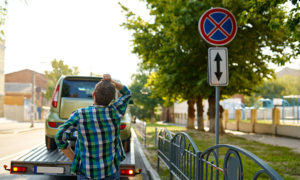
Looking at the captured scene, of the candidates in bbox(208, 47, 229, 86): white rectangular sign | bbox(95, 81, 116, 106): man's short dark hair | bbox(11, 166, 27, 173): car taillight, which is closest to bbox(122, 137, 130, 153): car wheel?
bbox(11, 166, 27, 173): car taillight

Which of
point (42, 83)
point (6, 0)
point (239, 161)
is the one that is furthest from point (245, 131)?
point (42, 83)

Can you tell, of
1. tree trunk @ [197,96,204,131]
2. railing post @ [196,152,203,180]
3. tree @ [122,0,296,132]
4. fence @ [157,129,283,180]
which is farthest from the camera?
tree trunk @ [197,96,204,131]

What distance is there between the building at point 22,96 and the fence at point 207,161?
45894mm

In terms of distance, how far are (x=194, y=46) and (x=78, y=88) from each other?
1245cm

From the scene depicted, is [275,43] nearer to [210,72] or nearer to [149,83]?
[149,83]

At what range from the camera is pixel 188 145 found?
4.89 meters

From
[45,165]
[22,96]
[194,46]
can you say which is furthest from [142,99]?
[45,165]

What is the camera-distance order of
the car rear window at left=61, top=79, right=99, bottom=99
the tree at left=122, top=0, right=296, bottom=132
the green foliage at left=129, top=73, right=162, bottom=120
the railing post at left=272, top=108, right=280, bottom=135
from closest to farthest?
the car rear window at left=61, top=79, right=99, bottom=99
the tree at left=122, top=0, right=296, bottom=132
the railing post at left=272, top=108, right=280, bottom=135
the green foliage at left=129, top=73, right=162, bottom=120

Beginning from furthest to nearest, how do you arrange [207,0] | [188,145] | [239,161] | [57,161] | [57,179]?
[207,0], [57,179], [57,161], [188,145], [239,161]

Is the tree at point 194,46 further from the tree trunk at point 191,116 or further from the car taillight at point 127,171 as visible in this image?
the car taillight at point 127,171

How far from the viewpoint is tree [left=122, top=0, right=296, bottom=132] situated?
16.9m

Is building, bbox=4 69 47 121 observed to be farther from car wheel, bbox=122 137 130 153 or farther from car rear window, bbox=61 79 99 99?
car wheel, bbox=122 137 130 153

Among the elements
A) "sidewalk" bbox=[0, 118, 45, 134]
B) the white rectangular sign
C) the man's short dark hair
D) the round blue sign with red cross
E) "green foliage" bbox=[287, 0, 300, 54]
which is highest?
"green foliage" bbox=[287, 0, 300, 54]

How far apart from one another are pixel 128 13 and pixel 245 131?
13.3 metres
